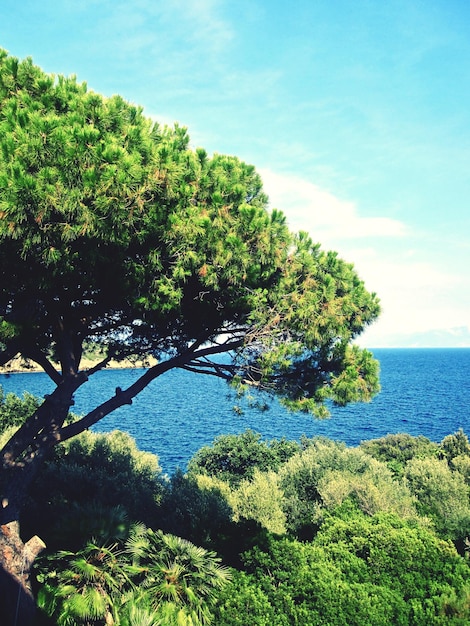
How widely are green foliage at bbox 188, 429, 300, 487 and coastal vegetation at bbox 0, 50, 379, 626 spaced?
64.4 ft

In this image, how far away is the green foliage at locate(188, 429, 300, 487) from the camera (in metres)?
27.5

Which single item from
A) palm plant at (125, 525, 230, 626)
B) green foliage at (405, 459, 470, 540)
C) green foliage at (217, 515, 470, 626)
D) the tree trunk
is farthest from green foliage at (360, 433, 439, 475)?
the tree trunk

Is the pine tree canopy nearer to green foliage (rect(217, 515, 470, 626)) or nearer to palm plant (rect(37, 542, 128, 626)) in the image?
palm plant (rect(37, 542, 128, 626))

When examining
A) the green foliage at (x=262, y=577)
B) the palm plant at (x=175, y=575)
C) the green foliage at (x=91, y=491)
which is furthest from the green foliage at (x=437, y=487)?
the green foliage at (x=91, y=491)

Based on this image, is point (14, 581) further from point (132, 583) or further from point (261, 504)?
point (261, 504)

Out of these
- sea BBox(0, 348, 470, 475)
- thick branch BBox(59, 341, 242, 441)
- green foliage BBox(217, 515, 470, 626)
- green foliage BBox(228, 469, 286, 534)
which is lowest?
sea BBox(0, 348, 470, 475)

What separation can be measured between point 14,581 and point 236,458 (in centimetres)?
2152

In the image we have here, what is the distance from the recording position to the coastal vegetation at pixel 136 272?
565cm

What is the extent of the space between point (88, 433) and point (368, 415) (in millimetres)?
47766

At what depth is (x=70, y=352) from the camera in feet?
27.5

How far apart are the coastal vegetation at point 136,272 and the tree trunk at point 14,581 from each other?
2 cm

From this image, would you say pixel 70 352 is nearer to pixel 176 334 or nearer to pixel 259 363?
pixel 176 334

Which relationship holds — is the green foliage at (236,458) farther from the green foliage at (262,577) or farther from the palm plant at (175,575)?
the palm plant at (175,575)

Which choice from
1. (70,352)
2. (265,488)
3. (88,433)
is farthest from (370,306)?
(88,433)
